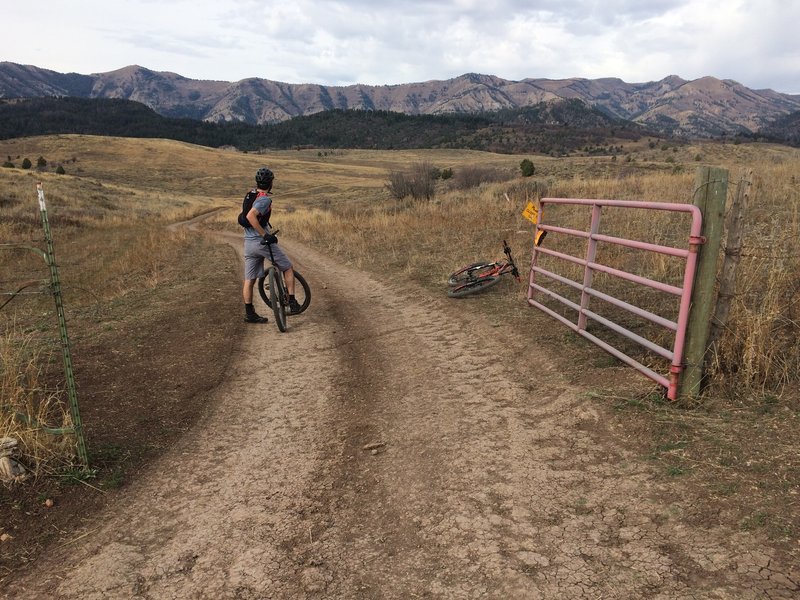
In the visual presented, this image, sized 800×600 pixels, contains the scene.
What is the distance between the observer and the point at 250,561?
2863 millimetres

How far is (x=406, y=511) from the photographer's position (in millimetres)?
3262

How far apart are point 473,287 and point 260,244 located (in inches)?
149

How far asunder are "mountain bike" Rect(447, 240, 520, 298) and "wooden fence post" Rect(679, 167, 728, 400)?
4913mm

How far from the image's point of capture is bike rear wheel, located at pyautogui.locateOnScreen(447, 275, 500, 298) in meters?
9.06

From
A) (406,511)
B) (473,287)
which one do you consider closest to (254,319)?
(473,287)

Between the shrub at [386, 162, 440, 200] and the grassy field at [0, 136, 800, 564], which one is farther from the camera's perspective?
the shrub at [386, 162, 440, 200]

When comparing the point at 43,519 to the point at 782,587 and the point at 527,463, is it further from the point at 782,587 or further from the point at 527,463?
the point at 782,587

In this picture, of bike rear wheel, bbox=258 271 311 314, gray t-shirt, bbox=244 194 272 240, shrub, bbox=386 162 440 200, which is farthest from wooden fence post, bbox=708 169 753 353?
shrub, bbox=386 162 440 200

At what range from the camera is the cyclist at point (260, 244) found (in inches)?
296

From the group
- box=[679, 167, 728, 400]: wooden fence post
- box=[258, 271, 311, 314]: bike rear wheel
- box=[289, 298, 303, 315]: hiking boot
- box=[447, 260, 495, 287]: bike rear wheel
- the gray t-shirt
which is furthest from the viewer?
box=[447, 260, 495, 287]: bike rear wheel

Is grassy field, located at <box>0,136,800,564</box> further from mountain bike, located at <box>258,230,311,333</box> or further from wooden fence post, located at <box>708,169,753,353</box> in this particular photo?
mountain bike, located at <box>258,230,311,333</box>

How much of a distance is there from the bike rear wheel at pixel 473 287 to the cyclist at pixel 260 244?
2.81 m

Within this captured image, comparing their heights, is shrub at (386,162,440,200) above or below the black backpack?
above

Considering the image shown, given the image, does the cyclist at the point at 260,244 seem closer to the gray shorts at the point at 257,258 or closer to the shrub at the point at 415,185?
the gray shorts at the point at 257,258
